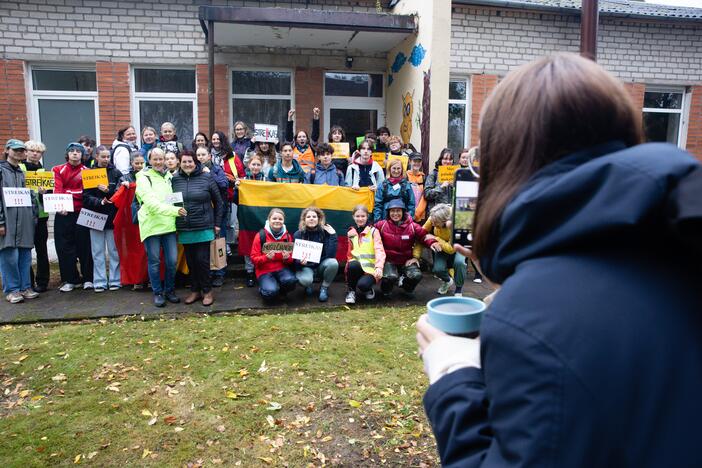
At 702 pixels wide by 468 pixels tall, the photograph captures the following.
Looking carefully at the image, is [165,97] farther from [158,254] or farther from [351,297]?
[351,297]

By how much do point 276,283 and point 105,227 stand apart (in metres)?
2.81

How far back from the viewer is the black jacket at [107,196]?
7.42 meters

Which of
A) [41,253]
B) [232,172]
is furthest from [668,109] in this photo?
[41,253]

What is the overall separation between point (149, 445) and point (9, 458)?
0.90 meters

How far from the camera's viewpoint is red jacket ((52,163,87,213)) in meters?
7.48

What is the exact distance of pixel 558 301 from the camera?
892mm

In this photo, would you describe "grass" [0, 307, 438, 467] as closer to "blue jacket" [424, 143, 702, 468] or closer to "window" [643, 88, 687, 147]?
Result: "blue jacket" [424, 143, 702, 468]

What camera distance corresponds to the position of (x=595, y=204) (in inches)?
34.9

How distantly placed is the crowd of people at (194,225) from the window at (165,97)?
2861mm

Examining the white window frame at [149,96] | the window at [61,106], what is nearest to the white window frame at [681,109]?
the white window frame at [149,96]

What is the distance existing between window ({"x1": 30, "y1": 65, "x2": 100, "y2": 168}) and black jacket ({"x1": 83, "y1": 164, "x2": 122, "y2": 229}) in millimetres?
3689

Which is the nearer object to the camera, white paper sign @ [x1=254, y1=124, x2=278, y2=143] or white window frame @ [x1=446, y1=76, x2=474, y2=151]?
white paper sign @ [x1=254, y1=124, x2=278, y2=143]

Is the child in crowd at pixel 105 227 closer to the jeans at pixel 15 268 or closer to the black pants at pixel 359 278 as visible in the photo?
the jeans at pixel 15 268

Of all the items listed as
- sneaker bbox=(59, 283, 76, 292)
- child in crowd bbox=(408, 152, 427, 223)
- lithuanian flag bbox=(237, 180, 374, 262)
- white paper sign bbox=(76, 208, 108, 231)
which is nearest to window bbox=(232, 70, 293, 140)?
lithuanian flag bbox=(237, 180, 374, 262)
